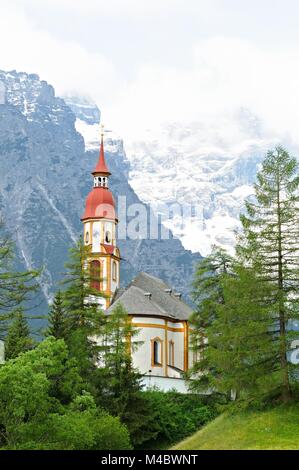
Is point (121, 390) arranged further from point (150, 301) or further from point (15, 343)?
point (150, 301)

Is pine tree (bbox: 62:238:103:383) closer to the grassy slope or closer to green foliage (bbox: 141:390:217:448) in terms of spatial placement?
green foliage (bbox: 141:390:217:448)

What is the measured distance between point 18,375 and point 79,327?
17.6 metres

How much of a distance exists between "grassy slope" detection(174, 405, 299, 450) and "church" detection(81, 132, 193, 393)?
1760cm

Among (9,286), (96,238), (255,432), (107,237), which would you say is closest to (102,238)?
(96,238)

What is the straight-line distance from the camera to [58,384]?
44375 millimetres

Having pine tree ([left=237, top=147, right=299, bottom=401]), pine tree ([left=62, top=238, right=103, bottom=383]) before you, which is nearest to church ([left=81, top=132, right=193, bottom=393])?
pine tree ([left=62, top=238, right=103, bottom=383])

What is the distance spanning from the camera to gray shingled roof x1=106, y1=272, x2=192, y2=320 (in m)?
70.4

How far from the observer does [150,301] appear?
72375 mm

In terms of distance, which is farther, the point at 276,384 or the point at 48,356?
the point at 276,384

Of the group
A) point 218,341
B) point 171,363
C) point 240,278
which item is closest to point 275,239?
point 240,278

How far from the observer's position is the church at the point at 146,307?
69.0m

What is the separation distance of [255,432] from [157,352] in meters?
29.3

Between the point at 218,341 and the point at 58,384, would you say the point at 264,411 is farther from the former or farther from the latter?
the point at 58,384
